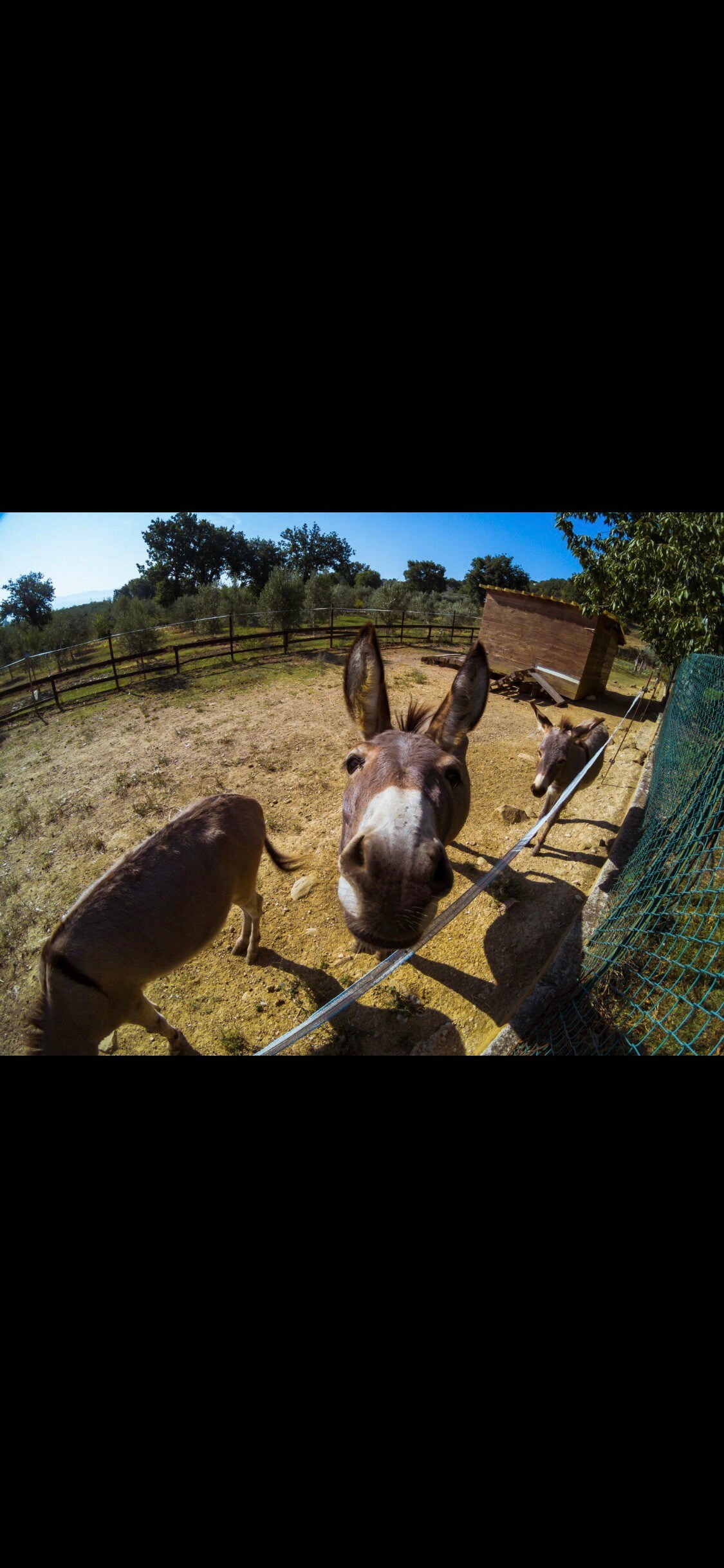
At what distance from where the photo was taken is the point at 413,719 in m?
3.32

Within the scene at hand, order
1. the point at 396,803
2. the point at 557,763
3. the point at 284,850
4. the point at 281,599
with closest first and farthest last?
the point at 396,803 < the point at 557,763 < the point at 284,850 < the point at 281,599

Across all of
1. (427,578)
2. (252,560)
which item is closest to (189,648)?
(252,560)

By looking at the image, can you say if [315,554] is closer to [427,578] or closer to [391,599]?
[391,599]

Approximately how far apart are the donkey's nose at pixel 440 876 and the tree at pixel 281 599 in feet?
59.4

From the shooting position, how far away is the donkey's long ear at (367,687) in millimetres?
2656

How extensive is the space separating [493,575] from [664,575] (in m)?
30.0

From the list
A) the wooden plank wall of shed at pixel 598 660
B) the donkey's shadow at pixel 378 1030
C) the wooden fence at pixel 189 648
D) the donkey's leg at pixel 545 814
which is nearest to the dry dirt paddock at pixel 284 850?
A: the donkey's shadow at pixel 378 1030

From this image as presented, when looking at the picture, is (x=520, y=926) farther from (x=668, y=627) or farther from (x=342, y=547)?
(x=342, y=547)

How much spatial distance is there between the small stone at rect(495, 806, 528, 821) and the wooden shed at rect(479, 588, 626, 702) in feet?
27.8

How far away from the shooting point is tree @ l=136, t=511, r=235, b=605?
35.7ft

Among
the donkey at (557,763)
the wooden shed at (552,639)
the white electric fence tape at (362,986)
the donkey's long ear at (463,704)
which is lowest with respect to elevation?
the white electric fence tape at (362,986)

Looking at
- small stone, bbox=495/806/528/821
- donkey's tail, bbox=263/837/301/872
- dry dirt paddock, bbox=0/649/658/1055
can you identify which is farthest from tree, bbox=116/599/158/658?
small stone, bbox=495/806/528/821

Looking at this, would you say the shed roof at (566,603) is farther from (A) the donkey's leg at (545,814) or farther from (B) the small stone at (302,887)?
(B) the small stone at (302,887)
